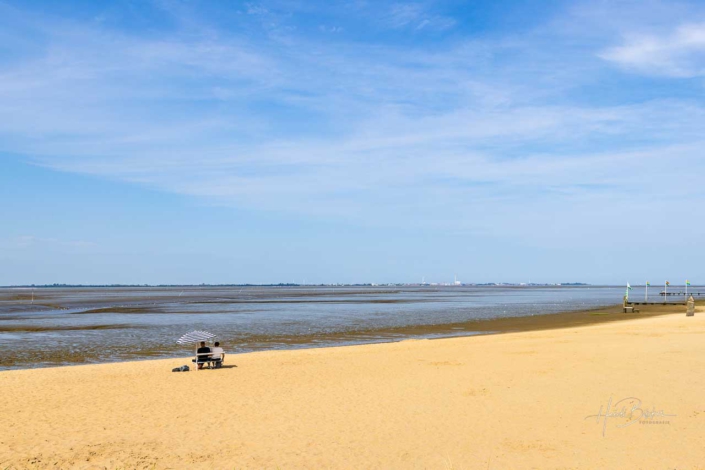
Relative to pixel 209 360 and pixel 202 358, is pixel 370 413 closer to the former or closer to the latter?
pixel 209 360

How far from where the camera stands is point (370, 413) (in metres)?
14.7

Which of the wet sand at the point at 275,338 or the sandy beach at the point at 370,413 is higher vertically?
the sandy beach at the point at 370,413

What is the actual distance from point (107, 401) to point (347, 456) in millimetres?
8663

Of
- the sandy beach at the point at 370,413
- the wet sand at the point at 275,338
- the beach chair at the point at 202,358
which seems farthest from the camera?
the wet sand at the point at 275,338

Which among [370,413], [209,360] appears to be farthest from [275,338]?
[370,413]

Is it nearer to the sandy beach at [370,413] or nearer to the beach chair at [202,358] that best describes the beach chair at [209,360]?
the beach chair at [202,358]

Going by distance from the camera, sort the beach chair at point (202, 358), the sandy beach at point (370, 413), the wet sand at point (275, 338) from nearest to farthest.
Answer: the sandy beach at point (370, 413) → the beach chair at point (202, 358) → the wet sand at point (275, 338)

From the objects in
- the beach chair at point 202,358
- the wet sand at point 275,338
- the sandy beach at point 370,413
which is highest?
the beach chair at point 202,358

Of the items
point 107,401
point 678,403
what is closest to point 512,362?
point 678,403

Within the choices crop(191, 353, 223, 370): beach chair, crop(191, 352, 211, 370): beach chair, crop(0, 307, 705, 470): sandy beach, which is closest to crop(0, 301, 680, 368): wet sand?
crop(0, 307, 705, 470): sandy beach

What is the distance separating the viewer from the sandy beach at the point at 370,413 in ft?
36.8

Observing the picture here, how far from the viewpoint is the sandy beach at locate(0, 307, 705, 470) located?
36.8 ft

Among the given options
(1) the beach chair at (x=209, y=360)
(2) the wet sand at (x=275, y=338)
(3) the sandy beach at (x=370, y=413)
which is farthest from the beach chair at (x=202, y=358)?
(2) the wet sand at (x=275, y=338)

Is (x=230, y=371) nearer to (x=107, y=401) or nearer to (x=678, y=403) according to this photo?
(x=107, y=401)
